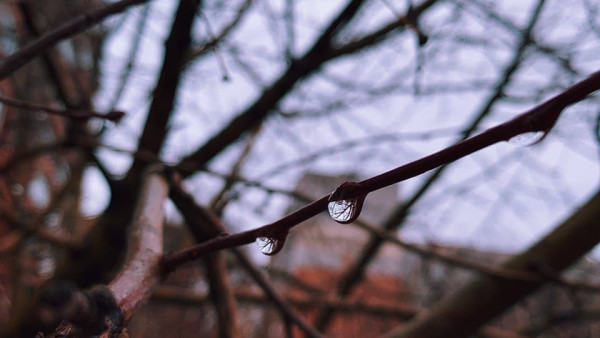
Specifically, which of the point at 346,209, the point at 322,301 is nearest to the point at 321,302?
the point at 322,301

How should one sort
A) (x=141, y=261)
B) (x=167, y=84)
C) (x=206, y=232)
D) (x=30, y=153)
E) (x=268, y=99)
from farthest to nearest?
(x=30, y=153) < (x=268, y=99) < (x=167, y=84) < (x=206, y=232) < (x=141, y=261)

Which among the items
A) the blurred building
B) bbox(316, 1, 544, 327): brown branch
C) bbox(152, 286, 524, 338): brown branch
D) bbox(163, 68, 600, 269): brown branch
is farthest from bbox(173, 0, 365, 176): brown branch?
bbox(163, 68, 600, 269): brown branch

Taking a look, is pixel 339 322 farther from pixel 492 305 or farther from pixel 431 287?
pixel 492 305

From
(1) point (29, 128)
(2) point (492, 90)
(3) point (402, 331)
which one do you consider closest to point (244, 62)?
(2) point (492, 90)

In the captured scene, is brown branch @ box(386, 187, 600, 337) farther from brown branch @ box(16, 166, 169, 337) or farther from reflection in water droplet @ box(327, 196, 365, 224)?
reflection in water droplet @ box(327, 196, 365, 224)

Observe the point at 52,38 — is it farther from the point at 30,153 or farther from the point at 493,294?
the point at 30,153

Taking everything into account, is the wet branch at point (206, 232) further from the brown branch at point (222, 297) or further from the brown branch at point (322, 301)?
the brown branch at point (322, 301)
